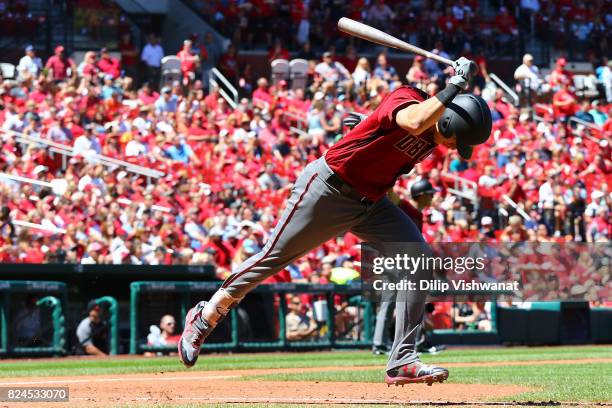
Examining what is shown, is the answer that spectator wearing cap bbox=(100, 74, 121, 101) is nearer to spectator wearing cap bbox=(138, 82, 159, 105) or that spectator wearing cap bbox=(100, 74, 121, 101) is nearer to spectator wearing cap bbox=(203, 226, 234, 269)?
spectator wearing cap bbox=(138, 82, 159, 105)

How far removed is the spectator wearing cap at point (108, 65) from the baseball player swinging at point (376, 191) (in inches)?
591

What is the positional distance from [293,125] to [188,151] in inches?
135

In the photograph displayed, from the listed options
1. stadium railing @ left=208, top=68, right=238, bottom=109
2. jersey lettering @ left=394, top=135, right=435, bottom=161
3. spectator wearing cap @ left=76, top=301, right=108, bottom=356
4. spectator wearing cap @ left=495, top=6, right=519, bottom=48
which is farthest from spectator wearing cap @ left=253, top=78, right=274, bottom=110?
jersey lettering @ left=394, top=135, right=435, bottom=161

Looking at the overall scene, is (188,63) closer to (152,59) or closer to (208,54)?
(152,59)

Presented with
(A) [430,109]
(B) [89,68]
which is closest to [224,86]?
(B) [89,68]

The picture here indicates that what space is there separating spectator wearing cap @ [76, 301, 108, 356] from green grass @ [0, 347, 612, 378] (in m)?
0.66

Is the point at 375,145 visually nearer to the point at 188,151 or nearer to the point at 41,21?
the point at 188,151

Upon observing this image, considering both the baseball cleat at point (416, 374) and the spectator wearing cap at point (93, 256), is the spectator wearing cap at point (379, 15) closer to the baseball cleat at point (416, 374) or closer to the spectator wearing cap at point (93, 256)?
the spectator wearing cap at point (93, 256)

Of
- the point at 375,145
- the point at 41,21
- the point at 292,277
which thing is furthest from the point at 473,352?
the point at 41,21

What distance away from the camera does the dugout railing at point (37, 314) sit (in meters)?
13.5

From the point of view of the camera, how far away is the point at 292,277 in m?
17.3

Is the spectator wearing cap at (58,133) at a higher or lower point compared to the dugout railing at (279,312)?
higher

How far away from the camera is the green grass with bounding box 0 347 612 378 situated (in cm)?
1097

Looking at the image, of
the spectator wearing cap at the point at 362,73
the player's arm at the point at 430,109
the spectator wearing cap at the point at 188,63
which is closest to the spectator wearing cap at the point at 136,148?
the spectator wearing cap at the point at 188,63
